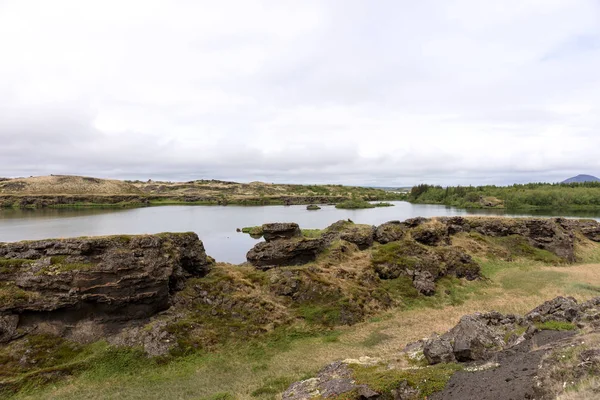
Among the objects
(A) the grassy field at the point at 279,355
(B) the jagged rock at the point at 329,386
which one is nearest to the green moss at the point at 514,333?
(A) the grassy field at the point at 279,355

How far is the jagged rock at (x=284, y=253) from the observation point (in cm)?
3756

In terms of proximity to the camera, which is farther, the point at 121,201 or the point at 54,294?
the point at 121,201

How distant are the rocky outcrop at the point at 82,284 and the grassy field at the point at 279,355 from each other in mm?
2811

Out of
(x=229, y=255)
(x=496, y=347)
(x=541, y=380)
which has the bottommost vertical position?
(x=229, y=255)

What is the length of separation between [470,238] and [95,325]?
5052cm

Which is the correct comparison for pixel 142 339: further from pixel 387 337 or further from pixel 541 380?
pixel 541 380

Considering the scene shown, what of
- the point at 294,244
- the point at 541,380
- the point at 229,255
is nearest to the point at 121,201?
the point at 229,255

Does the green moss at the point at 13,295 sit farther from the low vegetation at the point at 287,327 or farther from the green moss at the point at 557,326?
the green moss at the point at 557,326

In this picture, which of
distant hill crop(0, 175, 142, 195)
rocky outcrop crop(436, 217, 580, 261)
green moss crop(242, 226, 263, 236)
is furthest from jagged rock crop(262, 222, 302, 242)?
distant hill crop(0, 175, 142, 195)

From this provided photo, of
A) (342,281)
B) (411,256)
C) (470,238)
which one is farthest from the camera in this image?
(470,238)

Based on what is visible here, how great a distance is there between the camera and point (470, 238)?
180 feet

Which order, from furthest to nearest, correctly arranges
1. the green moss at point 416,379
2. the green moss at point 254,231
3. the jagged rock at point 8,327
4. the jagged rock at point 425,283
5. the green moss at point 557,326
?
the green moss at point 254,231 < the jagged rock at point 425,283 < the jagged rock at point 8,327 < the green moss at point 557,326 < the green moss at point 416,379

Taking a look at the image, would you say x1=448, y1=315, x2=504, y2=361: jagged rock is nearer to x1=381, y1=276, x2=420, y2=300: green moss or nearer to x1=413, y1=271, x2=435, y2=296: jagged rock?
x1=381, y1=276, x2=420, y2=300: green moss

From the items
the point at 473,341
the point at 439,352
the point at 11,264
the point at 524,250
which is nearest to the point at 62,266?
the point at 11,264
